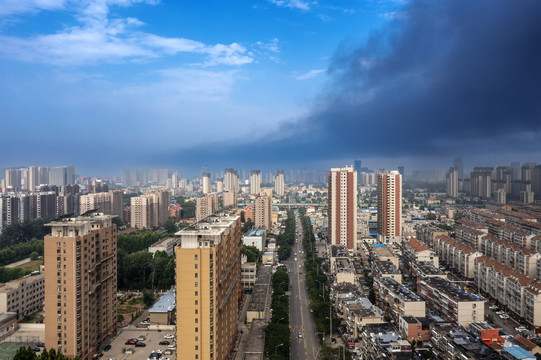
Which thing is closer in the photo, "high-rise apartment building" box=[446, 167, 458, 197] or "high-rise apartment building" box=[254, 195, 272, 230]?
"high-rise apartment building" box=[254, 195, 272, 230]

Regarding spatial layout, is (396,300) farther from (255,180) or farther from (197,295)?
(255,180)

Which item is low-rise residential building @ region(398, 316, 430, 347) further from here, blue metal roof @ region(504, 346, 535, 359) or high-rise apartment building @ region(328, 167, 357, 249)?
high-rise apartment building @ region(328, 167, 357, 249)

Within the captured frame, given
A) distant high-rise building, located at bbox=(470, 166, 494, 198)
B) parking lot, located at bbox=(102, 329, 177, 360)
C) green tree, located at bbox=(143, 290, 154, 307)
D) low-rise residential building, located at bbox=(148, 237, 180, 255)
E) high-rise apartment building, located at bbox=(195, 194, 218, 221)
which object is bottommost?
parking lot, located at bbox=(102, 329, 177, 360)

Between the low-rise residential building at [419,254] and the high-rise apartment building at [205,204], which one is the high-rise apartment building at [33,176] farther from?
the low-rise residential building at [419,254]

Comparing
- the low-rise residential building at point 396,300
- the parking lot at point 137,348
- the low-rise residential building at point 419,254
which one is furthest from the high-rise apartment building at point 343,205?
the parking lot at point 137,348

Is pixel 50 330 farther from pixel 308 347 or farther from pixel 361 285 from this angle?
pixel 361 285

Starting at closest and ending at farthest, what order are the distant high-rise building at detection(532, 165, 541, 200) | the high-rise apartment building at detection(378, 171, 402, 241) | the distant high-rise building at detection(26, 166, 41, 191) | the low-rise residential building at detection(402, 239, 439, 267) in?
the low-rise residential building at detection(402, 239, 439, 267) → the high-rise apartment building at detection(378, 171, 402, 241) → the distant high-rise building at detection(532, 165, 541, 200) → the distant high-rise building at detection(26, 166, 41, 191)

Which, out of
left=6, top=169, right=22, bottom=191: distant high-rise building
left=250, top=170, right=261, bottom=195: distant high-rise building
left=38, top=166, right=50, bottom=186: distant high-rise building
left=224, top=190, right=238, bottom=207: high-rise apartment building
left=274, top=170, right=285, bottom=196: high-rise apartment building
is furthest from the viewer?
left=250, top=170, right=261, bottom=195: distant high-rise building

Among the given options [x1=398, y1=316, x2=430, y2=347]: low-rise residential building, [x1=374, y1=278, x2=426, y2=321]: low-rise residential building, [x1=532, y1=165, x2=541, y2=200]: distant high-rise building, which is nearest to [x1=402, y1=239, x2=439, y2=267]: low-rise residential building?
[x1=374, y1=278, x2=426, y2=321]: low-rise residential building
